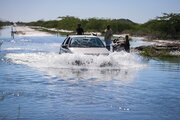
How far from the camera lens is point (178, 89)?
440 inches

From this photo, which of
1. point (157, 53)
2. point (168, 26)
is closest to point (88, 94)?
point (157, 53)

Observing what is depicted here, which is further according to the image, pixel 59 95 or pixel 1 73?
pixel 1 73

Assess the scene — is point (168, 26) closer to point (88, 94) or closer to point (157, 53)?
point (157, 53)

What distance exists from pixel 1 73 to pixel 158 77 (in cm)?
581

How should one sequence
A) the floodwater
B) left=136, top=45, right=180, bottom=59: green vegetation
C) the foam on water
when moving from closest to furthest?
the floodwater < the foam on water < left=136, top=45, right=180, bottom=59: green vegetation

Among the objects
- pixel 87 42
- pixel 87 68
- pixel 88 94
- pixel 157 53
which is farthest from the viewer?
pixel 157 53

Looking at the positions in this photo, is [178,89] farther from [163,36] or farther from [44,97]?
[163,36]

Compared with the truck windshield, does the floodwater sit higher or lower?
lower

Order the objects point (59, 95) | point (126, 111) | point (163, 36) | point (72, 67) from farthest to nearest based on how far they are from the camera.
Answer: point (163, 36) < point (72, 67) < point (59, 95) < point (126, 111)

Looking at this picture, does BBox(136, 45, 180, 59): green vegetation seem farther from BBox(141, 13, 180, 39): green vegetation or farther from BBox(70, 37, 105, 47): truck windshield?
BBox(141, 13, 180, 39): green vegetation

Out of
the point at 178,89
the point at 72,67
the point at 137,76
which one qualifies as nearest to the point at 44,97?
the point at 178,89

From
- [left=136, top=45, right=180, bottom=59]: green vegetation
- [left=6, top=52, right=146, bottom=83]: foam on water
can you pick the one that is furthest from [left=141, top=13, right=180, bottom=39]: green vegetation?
[left=6, top=52, right=146, bottom=83]: foam on water

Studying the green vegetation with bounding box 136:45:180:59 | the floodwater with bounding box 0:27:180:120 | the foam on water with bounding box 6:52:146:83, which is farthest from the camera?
the green vegetation with bounding box 136:45:180:59

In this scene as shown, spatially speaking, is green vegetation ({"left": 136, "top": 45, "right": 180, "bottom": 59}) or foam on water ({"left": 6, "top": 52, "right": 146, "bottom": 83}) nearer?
foam on water ({"left": 6, "top": 52, "right": 146, "bottom": 83})
